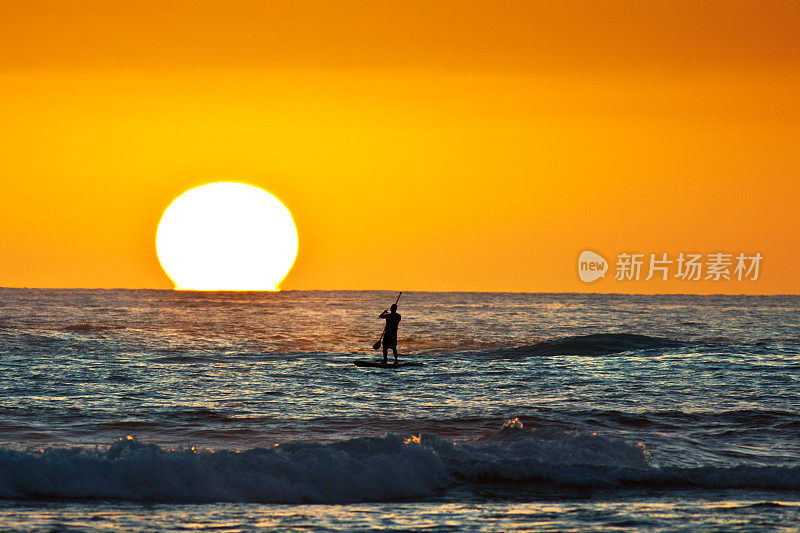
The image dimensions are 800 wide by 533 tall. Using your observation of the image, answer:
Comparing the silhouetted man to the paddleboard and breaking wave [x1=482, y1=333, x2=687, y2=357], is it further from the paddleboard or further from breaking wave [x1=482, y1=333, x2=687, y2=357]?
A: breaking wave [x1=482, y1=333, x2=687, y2=357]

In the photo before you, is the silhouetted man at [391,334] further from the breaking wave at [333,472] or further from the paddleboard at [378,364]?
the breaking wave at [333,472]

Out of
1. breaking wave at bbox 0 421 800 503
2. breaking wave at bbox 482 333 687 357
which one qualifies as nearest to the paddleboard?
breaking wave at bbox 482 333 687 357

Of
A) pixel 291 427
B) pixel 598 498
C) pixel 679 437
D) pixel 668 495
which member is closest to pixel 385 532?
pixel 598 498

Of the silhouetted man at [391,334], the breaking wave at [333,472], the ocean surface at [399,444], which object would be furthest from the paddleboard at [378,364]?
the breaking wave at [333,472]

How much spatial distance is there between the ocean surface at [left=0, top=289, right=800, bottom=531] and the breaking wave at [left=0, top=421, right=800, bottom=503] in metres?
0.03

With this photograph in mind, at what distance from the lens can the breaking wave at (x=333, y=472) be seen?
1155 cm

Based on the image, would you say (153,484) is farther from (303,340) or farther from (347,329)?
(347,329)

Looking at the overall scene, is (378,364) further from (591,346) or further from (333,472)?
(333,472)

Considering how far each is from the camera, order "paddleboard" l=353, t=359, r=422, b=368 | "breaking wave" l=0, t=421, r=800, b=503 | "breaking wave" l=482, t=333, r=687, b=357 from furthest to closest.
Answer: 1. "breaking wave" l=482, t=333, r=687, b=357
2. "paddleboard" l=353, t=359, r=422, b=368
3. "breaking wave" l=0, t=421, r=800, b=503

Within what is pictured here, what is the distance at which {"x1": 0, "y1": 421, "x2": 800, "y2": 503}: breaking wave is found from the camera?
11.6 metres

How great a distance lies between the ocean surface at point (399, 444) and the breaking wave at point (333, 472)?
3 centimetres

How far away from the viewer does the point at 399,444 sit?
13.3 metres

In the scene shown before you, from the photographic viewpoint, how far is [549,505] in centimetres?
1095

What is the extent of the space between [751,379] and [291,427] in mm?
14752
